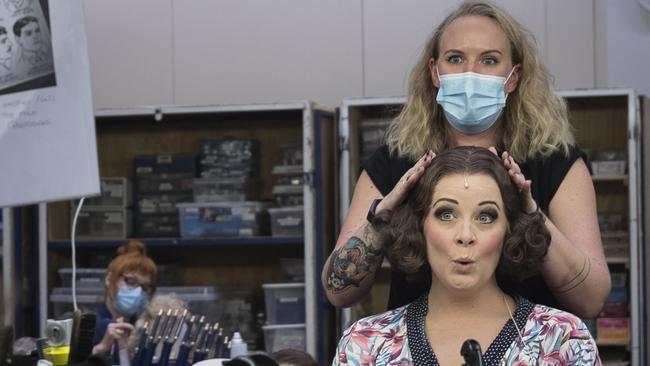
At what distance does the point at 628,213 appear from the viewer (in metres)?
4.73

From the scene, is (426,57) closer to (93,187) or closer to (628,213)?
(93,187)

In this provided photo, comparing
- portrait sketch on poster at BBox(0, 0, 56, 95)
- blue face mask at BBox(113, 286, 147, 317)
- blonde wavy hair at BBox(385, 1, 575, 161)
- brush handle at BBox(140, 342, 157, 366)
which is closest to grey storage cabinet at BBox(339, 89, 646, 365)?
blue face mask at BBox(113, 286, 147, 317)

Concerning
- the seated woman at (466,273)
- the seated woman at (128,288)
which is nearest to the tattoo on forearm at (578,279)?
the seated woman at (466,273)

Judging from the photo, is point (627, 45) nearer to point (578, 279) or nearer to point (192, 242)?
point (192, 242)

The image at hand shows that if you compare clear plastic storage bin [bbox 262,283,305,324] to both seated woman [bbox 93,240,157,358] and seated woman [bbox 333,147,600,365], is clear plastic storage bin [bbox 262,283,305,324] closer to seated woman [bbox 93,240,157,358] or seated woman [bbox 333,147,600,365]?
seated woman [bbox 93,240,157,358]

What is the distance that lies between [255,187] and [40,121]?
9.31 ft

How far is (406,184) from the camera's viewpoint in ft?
5.47

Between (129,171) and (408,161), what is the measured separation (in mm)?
3795

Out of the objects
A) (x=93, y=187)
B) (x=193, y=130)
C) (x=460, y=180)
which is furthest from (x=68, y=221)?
(x=460, y=180)

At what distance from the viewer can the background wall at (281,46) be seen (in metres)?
5.29

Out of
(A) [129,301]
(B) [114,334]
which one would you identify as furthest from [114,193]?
(B) [114,334]

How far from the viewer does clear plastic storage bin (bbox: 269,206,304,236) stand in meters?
5.03

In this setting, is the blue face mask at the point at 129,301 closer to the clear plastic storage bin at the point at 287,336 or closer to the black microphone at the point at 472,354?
the clear plastic storage bin at the point at 287,336

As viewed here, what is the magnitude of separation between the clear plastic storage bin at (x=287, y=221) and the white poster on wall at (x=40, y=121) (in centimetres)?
251
